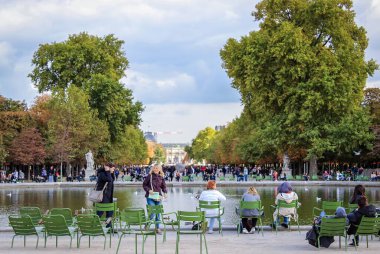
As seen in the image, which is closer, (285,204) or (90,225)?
(90,225)

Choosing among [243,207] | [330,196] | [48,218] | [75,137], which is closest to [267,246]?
[243,207]

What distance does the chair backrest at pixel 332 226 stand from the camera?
→ 1455 cm

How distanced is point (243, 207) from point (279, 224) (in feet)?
5.33

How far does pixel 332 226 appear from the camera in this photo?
576 inches

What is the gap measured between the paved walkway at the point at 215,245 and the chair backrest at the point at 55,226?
14.6 inches

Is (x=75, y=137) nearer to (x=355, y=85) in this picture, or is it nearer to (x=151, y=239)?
(x=355, y=85)

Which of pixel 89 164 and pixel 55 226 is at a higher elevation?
pixel 89 164

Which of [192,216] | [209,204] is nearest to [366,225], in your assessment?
[192,216]

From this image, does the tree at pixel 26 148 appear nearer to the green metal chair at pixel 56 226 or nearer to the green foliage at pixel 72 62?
the green foliage at pixel 72 62

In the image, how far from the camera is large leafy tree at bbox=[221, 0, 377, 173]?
49.3 metres

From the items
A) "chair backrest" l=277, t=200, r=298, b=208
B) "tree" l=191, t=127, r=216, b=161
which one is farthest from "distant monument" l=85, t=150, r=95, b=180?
"tree" l=191, t=127, r=216, b=161

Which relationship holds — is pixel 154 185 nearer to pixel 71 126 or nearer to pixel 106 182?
pixel 106 182

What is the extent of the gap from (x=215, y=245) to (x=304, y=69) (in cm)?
3584

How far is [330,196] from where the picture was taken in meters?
35.5
